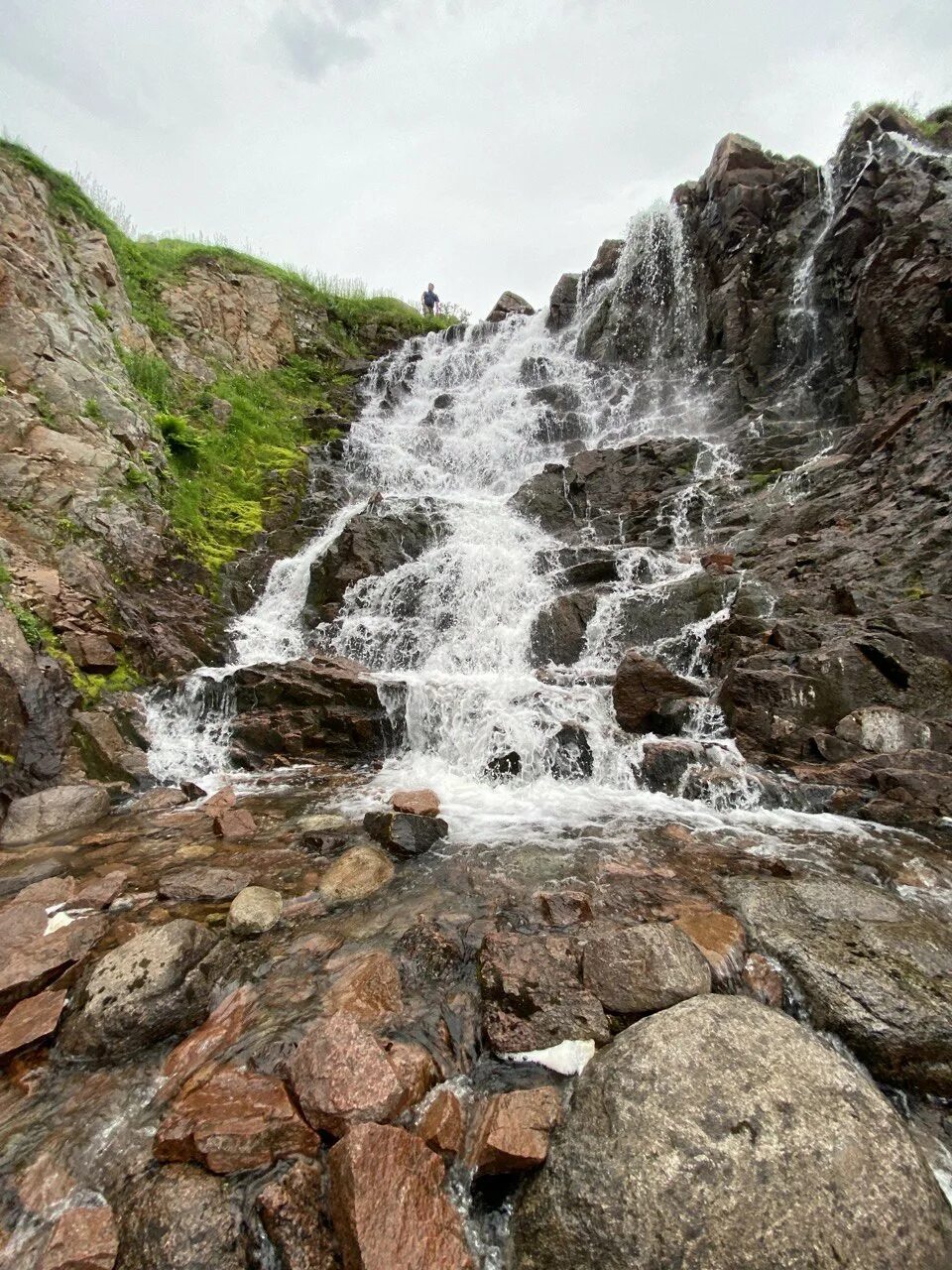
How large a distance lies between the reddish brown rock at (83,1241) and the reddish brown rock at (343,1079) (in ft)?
2.54

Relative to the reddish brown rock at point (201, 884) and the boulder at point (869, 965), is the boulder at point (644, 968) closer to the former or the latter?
the boulder at point (869, 965)

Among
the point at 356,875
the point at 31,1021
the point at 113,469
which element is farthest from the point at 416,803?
the point at 113,469

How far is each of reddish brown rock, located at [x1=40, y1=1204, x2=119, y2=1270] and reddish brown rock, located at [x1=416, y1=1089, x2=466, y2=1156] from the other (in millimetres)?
1253

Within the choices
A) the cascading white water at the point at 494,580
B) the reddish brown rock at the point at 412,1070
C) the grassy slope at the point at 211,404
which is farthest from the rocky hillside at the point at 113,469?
the reddish brown rock at the point at 412,1070

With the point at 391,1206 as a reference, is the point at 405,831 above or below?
above

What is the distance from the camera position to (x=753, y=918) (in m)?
4.09

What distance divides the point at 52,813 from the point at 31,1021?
12.7 feet

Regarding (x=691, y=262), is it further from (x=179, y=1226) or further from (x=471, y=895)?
(x=179, y=1226)

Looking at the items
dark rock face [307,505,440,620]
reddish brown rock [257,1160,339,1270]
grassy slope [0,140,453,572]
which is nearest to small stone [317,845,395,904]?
reddish brown rock [257,1160,339,1270]

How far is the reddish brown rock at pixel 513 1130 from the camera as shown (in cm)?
248

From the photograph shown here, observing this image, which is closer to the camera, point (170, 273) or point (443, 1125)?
point (443, 1125)

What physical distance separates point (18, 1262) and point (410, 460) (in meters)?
19.9

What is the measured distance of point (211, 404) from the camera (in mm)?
17141

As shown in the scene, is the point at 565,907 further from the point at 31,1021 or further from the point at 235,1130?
the point at 31,1021
